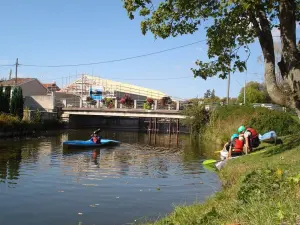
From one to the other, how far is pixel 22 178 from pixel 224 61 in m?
10.1

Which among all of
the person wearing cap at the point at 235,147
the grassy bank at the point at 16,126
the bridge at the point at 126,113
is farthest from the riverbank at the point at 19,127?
the person wearing cap at the point at 235,147

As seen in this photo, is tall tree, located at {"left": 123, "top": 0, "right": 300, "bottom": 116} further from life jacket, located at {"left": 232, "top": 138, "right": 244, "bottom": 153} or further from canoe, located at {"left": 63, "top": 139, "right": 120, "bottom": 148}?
canoe, located at {"left": 63, "top": 139, "right": 120, "bottom": 148}

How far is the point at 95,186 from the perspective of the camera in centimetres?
1469

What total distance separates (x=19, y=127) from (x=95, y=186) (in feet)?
79.3

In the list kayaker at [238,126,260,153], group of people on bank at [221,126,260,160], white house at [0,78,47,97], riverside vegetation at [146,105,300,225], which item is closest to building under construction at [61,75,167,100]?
white house at [0,78,47,97]

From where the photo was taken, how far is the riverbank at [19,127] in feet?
112

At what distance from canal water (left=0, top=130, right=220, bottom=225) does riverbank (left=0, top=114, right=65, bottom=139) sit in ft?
33.5

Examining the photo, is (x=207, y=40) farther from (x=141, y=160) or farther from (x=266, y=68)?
(x=141, y=160)

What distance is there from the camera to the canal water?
10820mm

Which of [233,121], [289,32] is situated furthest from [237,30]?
[233,121]

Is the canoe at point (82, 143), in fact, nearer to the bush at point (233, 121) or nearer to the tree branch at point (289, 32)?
the bush at point (233, 121)

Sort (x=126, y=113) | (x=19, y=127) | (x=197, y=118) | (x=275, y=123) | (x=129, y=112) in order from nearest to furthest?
1. (x=275, y=123)
2. (x=19, y=127)
3. (x=197, y=118)
4. (x=129, y=112)
5. (x=126, y=113)

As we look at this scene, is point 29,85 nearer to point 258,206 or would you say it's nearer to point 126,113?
point 126,113

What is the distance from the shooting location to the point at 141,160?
75.4 ft
